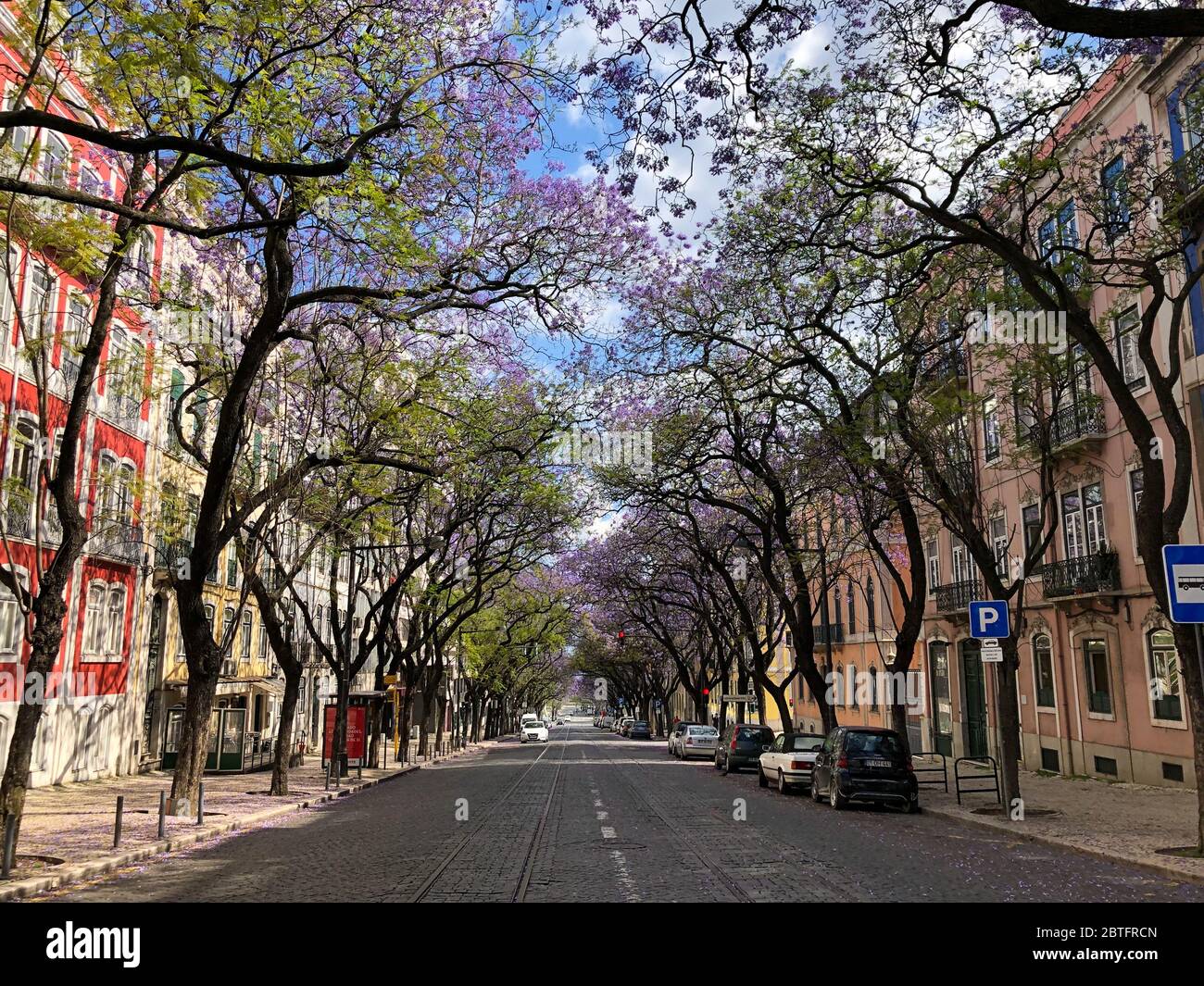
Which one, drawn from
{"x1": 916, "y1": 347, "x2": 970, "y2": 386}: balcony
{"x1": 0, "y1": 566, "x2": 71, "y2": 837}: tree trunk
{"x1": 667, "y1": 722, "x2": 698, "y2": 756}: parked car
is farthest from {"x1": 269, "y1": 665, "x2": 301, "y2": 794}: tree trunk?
{"x1": 667, "y1": 722, "x2": 698, "y2": 756}: parked car

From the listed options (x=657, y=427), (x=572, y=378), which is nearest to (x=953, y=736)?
(x=657, y=427)

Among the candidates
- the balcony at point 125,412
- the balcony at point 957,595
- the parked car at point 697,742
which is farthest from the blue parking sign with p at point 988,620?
the parked car at point 697,742

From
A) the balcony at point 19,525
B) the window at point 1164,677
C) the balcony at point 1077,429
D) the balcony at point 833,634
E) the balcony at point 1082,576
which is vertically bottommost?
the window at point 1164,677

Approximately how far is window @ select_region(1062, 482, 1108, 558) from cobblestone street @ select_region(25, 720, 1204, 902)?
412 inches

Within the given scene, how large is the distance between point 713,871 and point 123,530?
21.9 m

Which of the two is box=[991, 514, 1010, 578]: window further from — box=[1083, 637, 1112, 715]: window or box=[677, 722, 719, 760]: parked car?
box=[677, 722, 719, 760]: parked car

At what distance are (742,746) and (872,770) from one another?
13746 millimetres

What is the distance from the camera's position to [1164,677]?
73.4 feet

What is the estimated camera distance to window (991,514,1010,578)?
30.2 m

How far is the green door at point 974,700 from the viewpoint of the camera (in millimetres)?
32062

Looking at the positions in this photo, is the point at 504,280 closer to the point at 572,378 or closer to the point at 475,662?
the point at 572,378

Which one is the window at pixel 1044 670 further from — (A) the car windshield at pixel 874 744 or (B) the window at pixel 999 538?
(A) the car windshield at pixel 874 744

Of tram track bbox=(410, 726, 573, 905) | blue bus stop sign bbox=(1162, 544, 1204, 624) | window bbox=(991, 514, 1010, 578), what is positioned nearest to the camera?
tram track bbox=(410, 726, 573, 905)

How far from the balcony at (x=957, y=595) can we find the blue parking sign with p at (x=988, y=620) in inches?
536
